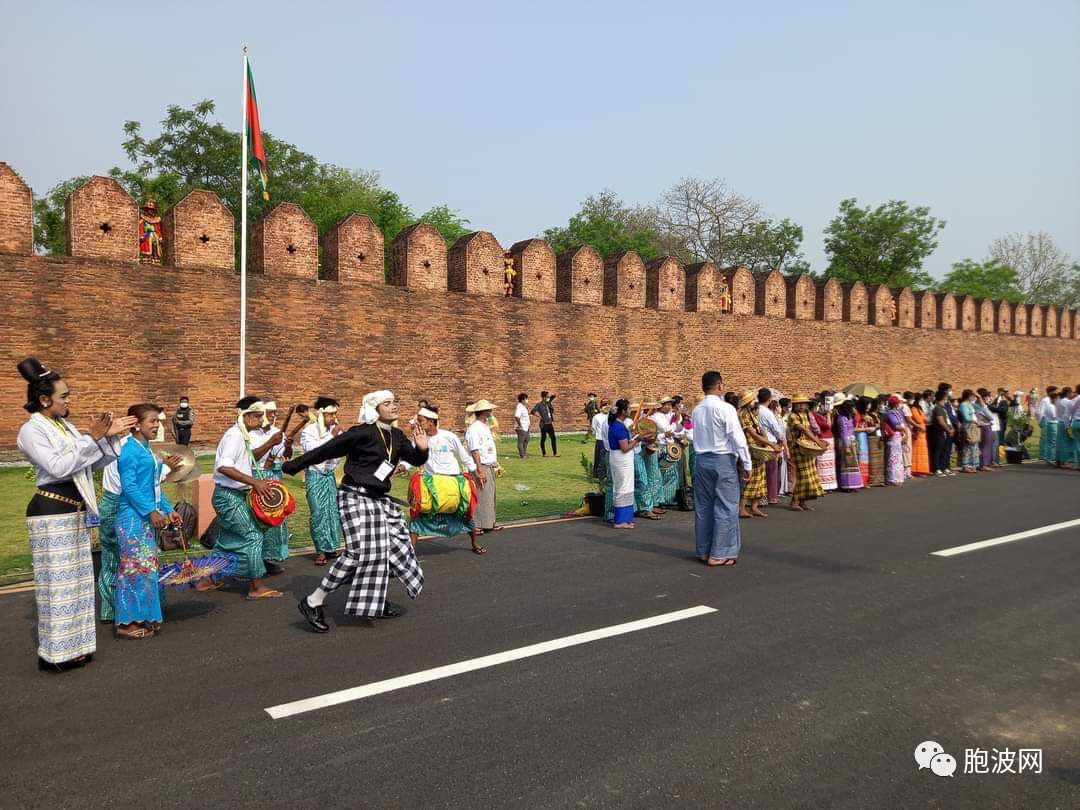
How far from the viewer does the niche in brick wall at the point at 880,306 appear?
33.3 m

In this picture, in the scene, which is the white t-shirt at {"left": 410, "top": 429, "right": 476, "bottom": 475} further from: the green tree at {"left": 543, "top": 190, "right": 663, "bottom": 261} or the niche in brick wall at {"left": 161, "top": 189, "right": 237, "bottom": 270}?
the green tree at {"left": 543, "top": 190, "right": 663, "bottom": 261}

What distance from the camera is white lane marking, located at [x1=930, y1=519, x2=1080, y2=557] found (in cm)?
811

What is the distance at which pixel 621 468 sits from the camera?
10.2 metres

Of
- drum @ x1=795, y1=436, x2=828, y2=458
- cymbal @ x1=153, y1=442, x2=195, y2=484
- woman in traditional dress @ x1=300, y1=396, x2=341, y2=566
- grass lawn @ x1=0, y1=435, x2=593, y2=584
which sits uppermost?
cymbal @ x1=153, y1=442, x2=195, y2=484

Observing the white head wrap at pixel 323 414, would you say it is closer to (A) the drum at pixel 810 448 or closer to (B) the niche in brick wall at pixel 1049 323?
(A) the drum at pixel 810 448

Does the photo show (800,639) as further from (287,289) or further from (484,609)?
(287,289)

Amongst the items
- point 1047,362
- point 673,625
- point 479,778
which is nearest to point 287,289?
point 673,625

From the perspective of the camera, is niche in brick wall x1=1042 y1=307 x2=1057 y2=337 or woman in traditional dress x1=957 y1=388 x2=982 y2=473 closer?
woman in traditional dress x1=957 y1=388 x2=982 y2=473

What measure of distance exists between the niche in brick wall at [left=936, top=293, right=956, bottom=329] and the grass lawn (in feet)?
77.9

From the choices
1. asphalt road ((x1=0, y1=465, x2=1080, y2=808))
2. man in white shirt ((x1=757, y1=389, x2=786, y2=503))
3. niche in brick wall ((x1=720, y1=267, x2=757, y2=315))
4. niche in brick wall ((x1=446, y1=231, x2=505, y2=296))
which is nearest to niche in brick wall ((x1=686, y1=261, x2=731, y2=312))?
niche in brick wall ((x1=720, y1=267, x2=757, y2=315))

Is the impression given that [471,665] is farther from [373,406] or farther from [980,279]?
[980,279]

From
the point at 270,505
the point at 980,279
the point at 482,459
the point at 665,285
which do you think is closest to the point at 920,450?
the point at 482,459

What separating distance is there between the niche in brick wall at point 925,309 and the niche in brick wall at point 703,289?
11810mm

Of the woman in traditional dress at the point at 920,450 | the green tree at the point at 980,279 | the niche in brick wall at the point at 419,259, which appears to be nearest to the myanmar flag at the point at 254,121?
the niche in brick wall at the point at 419,259
